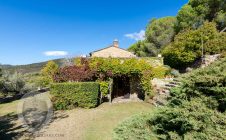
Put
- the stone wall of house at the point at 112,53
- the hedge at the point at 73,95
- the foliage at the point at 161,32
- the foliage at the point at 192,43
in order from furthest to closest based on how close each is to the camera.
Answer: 1. the foliage at the point at 161,32
2. the stone wall of house at the point at 112,53
3. the foliage at the point at 192,43
4. the hedge at the point at 73,95

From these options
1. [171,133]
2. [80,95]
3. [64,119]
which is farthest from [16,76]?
[171,133]

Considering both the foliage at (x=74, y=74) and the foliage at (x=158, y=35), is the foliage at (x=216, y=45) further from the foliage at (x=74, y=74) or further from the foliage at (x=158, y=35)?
the foliage at (x=158, y=35)

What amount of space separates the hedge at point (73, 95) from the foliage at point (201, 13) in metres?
21.2

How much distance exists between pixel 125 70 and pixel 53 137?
844cm

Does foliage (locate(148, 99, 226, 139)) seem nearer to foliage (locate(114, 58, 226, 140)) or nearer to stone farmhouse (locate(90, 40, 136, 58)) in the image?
foliage (locate(114, 58, 226, 140))

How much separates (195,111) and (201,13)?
96.2ft

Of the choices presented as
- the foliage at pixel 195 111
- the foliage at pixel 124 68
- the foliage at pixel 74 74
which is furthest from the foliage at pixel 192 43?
the foliage at pixel 195 111

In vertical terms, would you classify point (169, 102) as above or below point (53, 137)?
above

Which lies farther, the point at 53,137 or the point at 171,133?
the point at 53,137

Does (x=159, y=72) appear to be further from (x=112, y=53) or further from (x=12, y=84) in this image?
(x=12, y=84)

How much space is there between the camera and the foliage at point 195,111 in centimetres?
327

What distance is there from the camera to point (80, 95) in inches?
555

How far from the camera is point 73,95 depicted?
46.1 ft

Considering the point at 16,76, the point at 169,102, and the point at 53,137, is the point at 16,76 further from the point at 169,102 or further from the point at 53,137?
the point at 169,102
